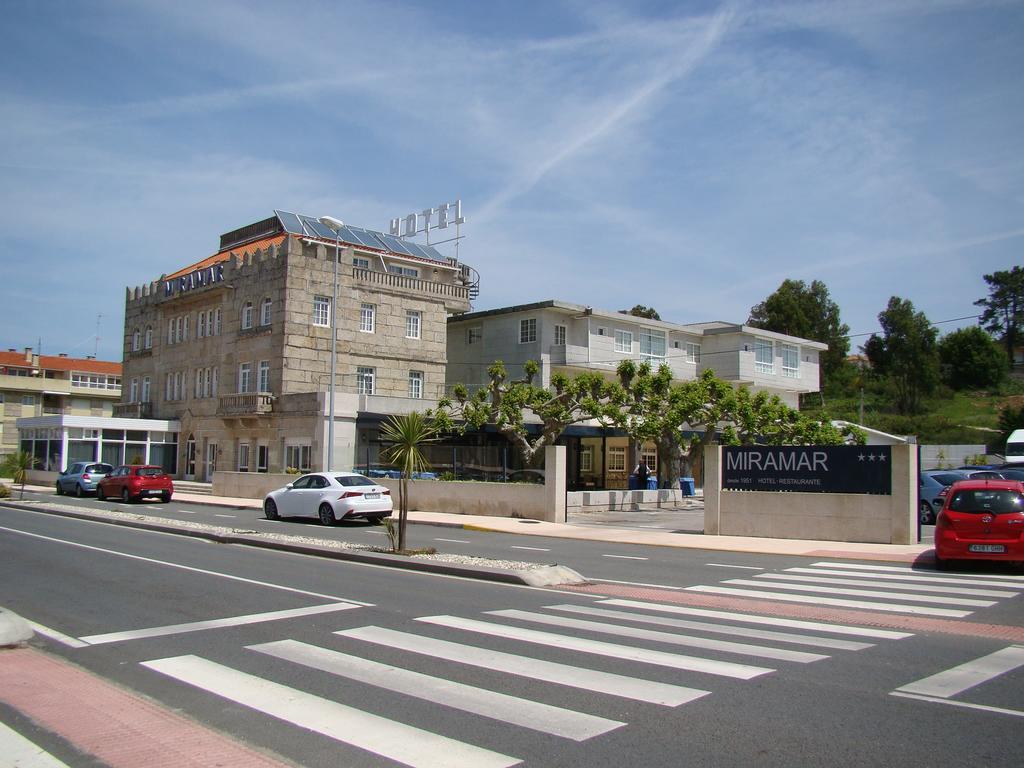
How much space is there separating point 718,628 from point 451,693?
12.8ft

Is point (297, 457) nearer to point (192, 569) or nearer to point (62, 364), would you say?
point (192, 569)

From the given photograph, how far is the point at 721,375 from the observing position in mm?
53281

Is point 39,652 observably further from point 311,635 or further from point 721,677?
point 721,677

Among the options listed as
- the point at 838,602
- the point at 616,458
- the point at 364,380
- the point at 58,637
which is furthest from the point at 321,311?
the point at 838,602

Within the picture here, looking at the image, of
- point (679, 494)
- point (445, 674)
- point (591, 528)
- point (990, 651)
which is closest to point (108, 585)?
point (445, 674)

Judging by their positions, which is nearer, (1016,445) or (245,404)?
(1016,445)

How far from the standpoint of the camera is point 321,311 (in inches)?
1726

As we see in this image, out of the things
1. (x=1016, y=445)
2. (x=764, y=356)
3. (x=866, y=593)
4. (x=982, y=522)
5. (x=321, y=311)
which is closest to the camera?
(x=866, y=593)

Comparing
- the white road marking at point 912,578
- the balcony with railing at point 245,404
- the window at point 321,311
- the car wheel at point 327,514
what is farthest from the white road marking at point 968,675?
the window at point 321,311

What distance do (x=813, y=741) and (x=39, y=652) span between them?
7.09 metres

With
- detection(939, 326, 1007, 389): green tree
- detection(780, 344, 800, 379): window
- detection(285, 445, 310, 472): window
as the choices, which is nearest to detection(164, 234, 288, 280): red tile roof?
detection(285, 445, 310, 472): window

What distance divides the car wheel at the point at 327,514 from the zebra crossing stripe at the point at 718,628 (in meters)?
14.8

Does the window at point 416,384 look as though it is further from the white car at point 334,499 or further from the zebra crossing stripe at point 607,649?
the zebra crossing stripe at point 607,649

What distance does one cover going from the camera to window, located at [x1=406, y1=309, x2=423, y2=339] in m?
46.8
